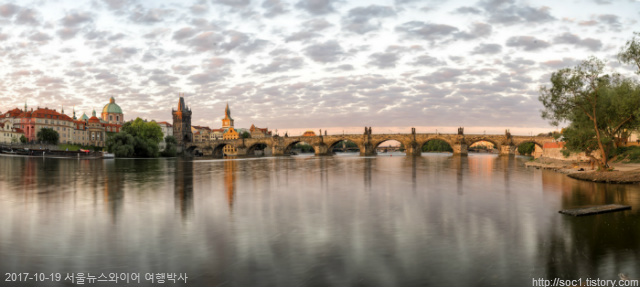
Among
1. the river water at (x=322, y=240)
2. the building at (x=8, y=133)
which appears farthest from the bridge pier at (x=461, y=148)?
the building at (x=8, y=133)

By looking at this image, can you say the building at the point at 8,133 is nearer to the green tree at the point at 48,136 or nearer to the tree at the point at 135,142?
the green tree at the point at 48,136

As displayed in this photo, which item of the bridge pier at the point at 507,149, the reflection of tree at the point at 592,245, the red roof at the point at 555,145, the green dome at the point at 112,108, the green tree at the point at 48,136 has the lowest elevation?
the reflection of tree at the point at 592,245

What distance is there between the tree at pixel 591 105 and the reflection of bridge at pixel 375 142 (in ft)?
206

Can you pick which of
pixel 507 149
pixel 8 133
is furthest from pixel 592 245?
pixel 8 133

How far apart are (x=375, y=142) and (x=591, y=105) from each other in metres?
88.8

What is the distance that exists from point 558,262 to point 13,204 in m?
22.3

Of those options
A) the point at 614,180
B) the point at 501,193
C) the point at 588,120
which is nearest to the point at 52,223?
the point at 501,193

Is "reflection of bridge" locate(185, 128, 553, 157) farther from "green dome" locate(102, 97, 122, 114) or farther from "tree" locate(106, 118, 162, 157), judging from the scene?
"green dome" locate(102, 97, 122, 114)

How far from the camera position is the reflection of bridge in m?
105

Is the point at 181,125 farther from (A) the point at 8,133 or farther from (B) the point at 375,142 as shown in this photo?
(B) the point at 375,142

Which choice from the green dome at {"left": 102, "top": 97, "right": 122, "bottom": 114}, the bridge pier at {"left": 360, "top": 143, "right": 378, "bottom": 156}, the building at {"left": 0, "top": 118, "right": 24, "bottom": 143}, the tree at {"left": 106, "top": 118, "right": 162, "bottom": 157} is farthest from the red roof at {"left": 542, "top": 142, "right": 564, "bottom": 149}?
the green dome at {"left": 102, "top": 97, "right": 122, "bottom": 114}

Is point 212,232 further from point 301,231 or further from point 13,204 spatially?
point 13,204

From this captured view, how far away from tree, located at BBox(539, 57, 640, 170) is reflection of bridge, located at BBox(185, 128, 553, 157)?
62.7m

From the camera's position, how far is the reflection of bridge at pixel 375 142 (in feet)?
345
